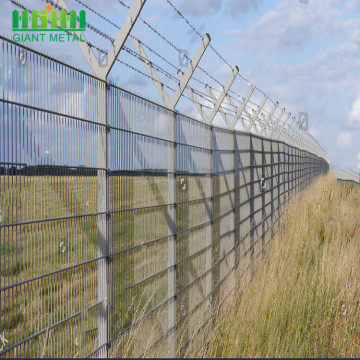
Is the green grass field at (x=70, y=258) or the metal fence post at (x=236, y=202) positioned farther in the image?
the metal fence post at (x=236, y=202)

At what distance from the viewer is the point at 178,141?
5508 mm

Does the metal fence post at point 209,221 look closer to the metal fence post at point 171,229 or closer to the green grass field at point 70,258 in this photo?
the metal fence post at point 171,229

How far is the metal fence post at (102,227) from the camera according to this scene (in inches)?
151

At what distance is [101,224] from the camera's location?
3855mm

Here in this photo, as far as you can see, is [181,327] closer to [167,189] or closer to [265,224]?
[167,189]

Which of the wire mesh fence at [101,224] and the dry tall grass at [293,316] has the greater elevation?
the wire mesh fence at [101,224]

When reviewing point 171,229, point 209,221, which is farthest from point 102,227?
point 209,221

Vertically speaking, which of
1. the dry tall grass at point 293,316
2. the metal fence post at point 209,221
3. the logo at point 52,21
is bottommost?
the dry tall grass at point 293,316

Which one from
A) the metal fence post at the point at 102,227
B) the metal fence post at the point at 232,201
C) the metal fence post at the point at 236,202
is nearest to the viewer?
the metal fence post at the point at 102,227

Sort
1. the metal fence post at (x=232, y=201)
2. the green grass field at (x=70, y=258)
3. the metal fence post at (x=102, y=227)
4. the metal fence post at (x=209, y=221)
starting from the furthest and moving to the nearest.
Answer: the metal fence post at (x=232, y=201), the metal fence post at (x=209, y=221), the metal fence post at (x=102, y=227), the green grass field at (x=70, y=258)

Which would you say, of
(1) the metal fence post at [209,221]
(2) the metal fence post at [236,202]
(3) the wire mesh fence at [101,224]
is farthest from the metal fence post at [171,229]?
(2) the metal fence post at [236,202]

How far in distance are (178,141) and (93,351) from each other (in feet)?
7.52

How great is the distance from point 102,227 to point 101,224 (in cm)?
2

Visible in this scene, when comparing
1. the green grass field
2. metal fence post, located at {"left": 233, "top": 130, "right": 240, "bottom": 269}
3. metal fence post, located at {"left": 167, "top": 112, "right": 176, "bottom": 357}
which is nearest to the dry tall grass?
metal fence post, located at {"left": 167, "top": 112, "right": 176, "bottom": 357}
